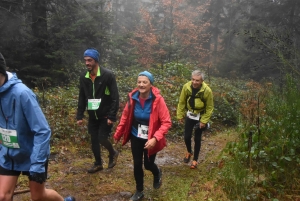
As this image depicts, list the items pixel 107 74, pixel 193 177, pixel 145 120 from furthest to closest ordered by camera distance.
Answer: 1. pixel 193 177
2. pixel 107 74
3. pixel 145 120

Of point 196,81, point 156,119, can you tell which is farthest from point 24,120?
point 196,81

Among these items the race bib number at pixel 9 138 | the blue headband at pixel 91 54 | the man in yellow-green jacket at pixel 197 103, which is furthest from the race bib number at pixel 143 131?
the man in yellow-green jacket at pixel 197 103

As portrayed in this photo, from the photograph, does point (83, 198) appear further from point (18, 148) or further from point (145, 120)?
point (18, 148)

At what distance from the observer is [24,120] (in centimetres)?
283

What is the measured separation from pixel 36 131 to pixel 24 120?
192mm

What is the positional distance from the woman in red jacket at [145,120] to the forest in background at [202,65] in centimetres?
128

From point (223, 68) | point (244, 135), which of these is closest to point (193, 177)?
point (244, 135)

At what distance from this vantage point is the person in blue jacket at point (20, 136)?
2.73 m

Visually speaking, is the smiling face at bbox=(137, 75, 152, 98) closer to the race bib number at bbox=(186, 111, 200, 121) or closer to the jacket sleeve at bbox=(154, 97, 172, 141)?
the jacket sleeve at bbox=(154, 97, 172, 141)

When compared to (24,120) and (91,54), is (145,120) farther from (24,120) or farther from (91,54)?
(24,120)

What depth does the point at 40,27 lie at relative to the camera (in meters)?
12.2

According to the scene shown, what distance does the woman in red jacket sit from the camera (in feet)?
13.3

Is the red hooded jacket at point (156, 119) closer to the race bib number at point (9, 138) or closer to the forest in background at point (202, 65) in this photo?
the forest in background at point (202, 65)

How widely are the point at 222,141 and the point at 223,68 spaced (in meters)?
15.0
